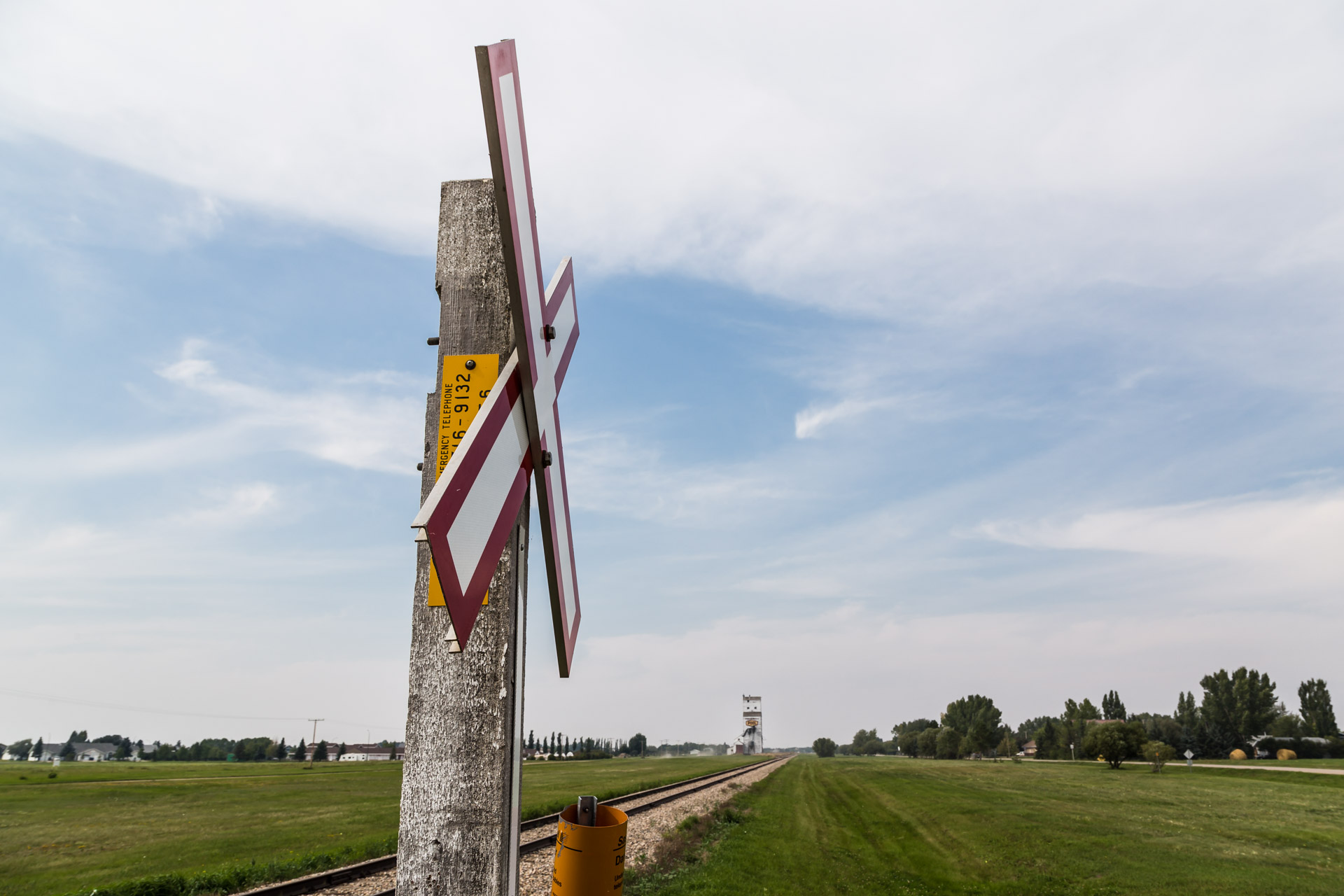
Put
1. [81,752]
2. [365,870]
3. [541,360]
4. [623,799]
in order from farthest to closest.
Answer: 1. [81,752]
2. [623,799]
3. [365,870]
4. [541,360]

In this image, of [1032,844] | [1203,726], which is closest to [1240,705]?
[1203,726]

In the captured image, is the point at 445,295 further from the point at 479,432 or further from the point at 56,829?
the point at 56,829

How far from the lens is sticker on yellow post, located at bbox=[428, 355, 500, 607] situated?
7.82ft

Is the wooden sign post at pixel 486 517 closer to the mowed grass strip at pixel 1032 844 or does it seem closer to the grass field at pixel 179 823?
the mowed grass strip at pixel 1032 844

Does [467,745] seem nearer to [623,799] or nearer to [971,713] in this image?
[623,799]

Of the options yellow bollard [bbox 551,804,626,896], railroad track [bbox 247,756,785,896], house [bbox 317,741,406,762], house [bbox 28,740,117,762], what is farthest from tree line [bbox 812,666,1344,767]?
house [bbox 28,740,117,762]

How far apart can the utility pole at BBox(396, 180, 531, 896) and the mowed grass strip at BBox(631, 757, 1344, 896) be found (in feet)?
34.9

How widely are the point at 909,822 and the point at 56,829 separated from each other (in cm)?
2653

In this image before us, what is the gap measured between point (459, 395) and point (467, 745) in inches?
44.2

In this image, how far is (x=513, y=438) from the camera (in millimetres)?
2104

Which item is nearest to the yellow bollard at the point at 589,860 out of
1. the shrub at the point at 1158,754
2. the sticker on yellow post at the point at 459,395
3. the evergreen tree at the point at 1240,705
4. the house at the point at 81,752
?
the sticker on yellow post at the point at 459,395

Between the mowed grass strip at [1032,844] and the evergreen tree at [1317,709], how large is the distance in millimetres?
88744

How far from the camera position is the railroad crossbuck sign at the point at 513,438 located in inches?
63.9

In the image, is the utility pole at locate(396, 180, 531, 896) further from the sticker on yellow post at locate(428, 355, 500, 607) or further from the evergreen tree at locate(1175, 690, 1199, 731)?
the evergreen tree at locate(1175, 690, 1199, 731)
